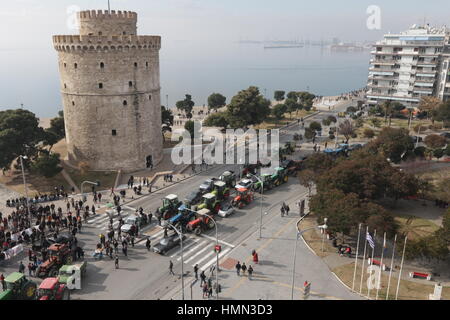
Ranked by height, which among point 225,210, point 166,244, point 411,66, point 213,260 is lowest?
point 213,260

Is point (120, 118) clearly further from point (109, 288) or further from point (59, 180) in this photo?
point (109, 288)

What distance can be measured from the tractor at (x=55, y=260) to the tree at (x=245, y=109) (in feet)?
132

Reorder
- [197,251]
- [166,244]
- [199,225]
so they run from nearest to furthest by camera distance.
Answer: [166,244] < [197,251] < [199,225]

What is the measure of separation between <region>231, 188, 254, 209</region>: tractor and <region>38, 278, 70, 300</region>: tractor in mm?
19295

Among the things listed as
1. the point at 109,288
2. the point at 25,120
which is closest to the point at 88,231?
the point at 109,288

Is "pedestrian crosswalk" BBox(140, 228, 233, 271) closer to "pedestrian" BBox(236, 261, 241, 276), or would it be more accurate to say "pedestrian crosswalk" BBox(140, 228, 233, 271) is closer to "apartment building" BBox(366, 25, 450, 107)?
"pedestrian" BBox(236, 261, 241, 276)

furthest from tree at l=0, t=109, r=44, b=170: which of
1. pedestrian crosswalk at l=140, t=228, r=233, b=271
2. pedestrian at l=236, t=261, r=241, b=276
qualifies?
pedestrian at l=236, t=261, r=241, b=276

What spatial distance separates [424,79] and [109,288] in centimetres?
8927

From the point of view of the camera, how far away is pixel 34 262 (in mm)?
27891

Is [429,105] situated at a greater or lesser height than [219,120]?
greater

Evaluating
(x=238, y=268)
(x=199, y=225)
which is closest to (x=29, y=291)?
(x=238, y=268)

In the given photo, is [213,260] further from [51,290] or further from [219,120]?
[219,120]

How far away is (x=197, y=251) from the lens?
3112cm

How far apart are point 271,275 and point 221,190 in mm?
14671
